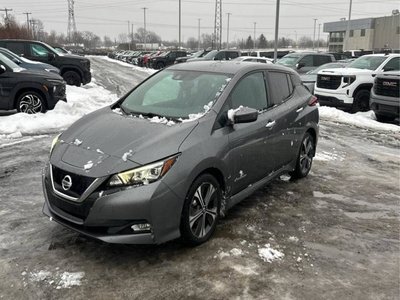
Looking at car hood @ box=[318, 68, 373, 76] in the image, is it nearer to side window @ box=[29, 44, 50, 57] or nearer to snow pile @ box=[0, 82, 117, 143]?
snow pile @ box=[0, 82, 117, 143]

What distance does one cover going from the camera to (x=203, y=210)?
13.7 feet

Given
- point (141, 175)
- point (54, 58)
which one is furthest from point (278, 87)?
point (54, 58)

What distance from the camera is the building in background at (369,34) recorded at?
276 feet

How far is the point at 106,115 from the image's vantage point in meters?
4.73

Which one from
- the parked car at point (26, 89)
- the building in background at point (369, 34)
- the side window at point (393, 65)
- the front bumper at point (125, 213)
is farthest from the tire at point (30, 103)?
the building in background at point (369, 34)

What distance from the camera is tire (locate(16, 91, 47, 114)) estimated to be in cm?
1069

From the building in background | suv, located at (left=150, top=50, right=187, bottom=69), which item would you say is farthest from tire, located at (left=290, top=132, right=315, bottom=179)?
the building in background

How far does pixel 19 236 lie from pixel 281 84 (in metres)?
3.74

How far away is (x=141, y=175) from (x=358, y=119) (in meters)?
10.2

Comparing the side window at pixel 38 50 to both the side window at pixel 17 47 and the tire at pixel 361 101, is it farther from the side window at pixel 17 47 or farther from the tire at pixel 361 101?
the tire at pixel 361 101

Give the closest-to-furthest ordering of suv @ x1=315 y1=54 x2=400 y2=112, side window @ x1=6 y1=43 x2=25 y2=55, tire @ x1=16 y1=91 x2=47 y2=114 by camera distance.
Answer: tire @ x1=16 y1=91 x2=47 y2=114 → suv @ x1=315 y1=54 x2=400 y2=112 → side window @ x1=6 y1=43 x2=25 y2=55

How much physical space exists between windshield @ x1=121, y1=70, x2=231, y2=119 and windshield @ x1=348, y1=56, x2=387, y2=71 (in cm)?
1117

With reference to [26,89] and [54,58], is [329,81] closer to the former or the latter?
[26,89]

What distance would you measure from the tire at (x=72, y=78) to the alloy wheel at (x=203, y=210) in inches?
627
